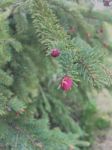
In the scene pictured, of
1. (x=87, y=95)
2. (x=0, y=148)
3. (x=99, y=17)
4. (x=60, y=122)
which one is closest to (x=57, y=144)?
(x=0, y=148)

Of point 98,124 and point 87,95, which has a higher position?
point 87,95

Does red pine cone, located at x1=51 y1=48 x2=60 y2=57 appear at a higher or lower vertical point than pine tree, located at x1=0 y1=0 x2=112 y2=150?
higher

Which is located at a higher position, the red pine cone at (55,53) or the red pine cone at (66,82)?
the red pine cone at (55,53)

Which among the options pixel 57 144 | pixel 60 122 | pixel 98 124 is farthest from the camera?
pixel 98 124

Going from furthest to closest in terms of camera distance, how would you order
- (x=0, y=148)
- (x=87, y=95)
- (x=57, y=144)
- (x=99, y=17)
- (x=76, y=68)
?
(x=87, y=95)
(x=99, y=17)
(x=0, y=148)
(x=57, y=144)
(x=76, y=68)

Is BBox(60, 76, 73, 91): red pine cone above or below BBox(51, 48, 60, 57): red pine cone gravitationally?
below

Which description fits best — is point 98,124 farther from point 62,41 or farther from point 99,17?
point 62,41

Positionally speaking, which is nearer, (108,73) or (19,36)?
(108,73)

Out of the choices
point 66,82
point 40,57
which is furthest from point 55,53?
point 40,57
